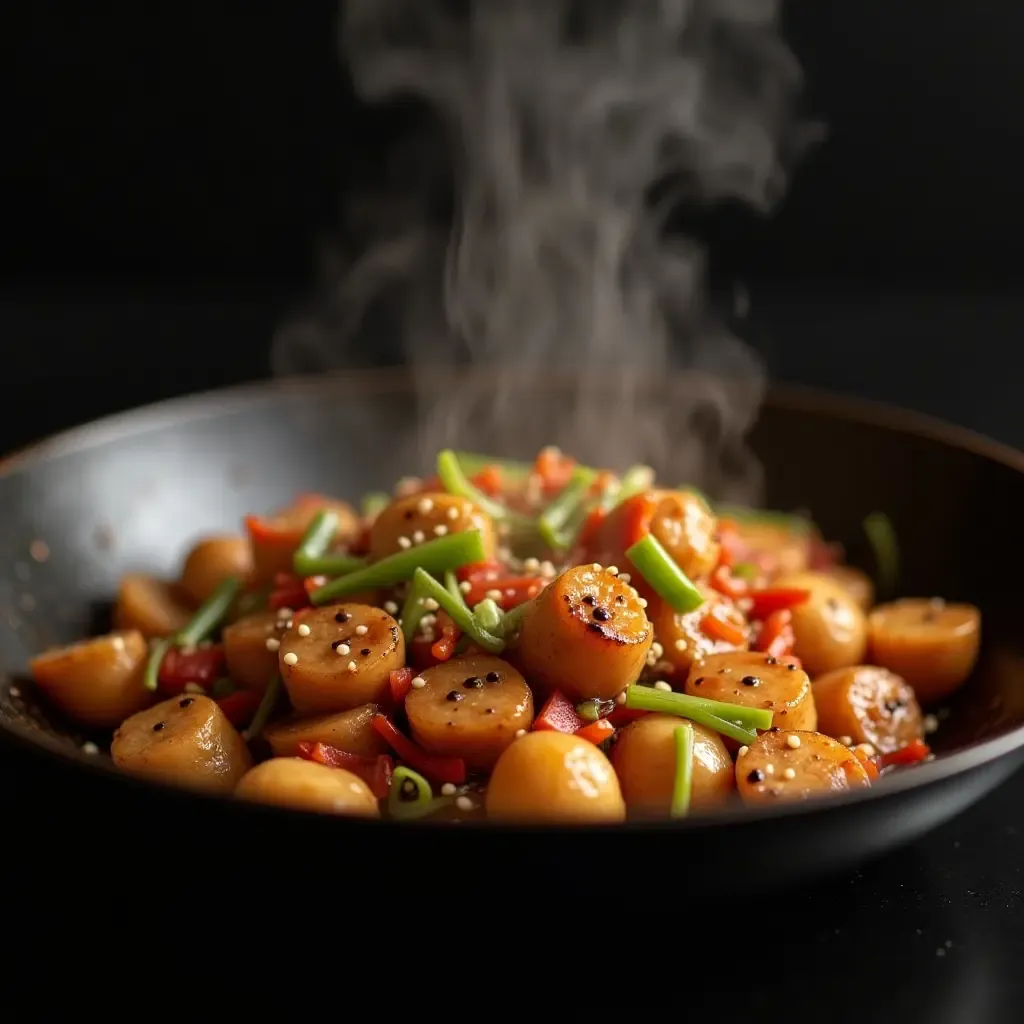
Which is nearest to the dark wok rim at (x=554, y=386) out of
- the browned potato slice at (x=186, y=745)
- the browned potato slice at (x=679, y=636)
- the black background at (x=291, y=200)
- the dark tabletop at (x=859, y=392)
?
the browned potato slice at (x=186, y=745)

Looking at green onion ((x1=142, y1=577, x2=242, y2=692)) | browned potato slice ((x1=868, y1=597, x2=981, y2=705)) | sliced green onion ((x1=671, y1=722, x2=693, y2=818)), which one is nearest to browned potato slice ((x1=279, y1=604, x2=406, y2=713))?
green onion ((x1=142, y1=577, x2=242, y2=692))

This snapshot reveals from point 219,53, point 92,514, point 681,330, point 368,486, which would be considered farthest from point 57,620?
point 219,53

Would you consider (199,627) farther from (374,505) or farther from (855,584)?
(855,584)

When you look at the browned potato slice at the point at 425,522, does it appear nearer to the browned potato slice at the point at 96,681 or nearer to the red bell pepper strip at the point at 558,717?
the red bell pepper strip at the point at 558,717

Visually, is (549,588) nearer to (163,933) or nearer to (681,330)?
(163,933)

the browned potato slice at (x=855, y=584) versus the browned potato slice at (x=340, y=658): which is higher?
the browned potato slice at (x=340, y=658)

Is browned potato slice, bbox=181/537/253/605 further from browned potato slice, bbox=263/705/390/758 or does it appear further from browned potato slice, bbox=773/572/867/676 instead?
browned potato slice, bbox=773/572/867/676

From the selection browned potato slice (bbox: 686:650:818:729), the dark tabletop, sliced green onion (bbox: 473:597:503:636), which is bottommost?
the dark tabletop
